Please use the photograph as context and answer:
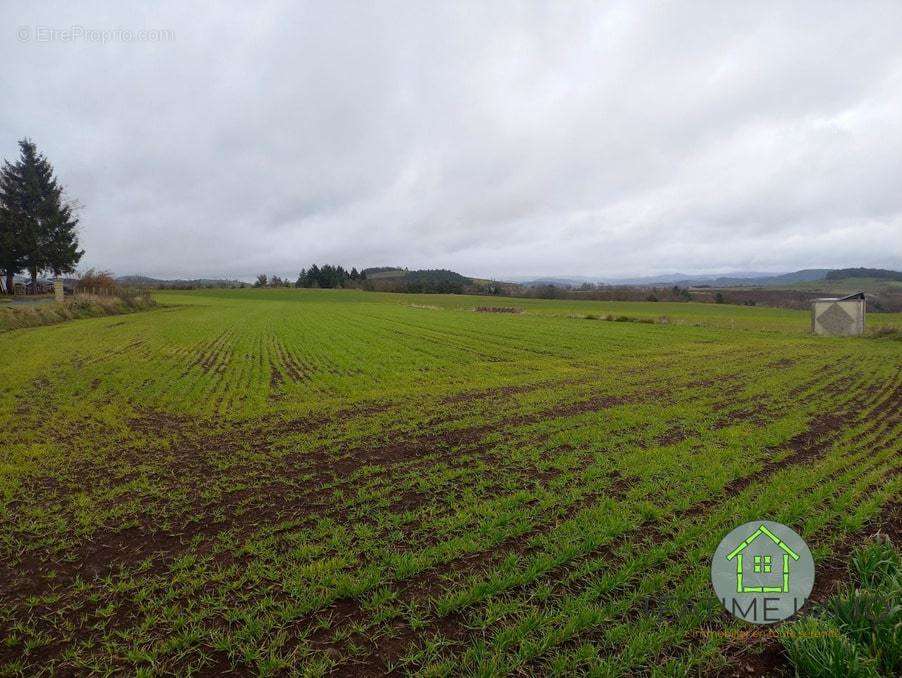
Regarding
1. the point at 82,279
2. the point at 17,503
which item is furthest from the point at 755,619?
the point at 82,279

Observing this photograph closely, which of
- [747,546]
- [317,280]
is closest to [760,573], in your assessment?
[747,546]

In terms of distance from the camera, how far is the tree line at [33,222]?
→ 4409 cm

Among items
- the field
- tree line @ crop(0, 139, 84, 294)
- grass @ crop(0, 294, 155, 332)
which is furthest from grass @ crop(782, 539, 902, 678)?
tree line @ crop(0, 139, 84, 294)

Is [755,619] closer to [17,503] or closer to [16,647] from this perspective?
[16,647]

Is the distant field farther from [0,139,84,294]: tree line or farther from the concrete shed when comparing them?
[0,139,84,294]: tree line

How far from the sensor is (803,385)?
12.6m

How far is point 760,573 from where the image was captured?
3.21m

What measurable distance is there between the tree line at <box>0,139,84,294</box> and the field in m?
47.1

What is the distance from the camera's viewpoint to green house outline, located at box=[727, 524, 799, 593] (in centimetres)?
321

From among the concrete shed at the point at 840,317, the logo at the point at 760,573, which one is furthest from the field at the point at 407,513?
the concrete shed at the point at 840,317

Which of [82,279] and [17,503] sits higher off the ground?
[82,279]

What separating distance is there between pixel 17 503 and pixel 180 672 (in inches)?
189

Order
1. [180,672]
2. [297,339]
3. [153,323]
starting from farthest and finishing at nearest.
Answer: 1. [153,323]
2. [297,339]
3. [180,672]

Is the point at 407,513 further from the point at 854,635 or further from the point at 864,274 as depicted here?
the point at 864,274
